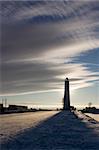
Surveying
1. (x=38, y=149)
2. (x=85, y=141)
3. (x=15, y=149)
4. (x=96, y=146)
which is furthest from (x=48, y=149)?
(x=85, y=141)

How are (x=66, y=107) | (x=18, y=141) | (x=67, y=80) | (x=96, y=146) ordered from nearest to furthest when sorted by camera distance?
(x=96, y=146), (x=18, y=141), (x=66, y=107), (x=67, y=80)

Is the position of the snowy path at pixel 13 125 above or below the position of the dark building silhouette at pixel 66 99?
below

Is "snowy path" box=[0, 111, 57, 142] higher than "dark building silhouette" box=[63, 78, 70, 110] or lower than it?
lower

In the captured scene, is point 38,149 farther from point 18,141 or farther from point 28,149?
point 18,141

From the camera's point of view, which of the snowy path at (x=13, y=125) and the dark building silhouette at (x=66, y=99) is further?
the dark building silhouette at (x=66, y=99)

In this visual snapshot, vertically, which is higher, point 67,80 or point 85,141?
point 67,80

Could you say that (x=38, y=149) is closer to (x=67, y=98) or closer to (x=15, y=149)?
(x=15, y=149)

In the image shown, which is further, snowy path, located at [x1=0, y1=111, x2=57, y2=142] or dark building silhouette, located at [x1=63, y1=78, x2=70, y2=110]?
dark building silhouette, located at [x1=63, y1=78, x2=70, y2=110]

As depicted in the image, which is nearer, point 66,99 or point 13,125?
point 13,125

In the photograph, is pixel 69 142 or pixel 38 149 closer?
pixel 38 149

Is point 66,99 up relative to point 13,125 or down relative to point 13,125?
up

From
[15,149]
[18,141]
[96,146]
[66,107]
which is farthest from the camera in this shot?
[66,107]

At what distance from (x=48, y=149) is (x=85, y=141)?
12.2 feet

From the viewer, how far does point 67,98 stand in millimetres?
148500
